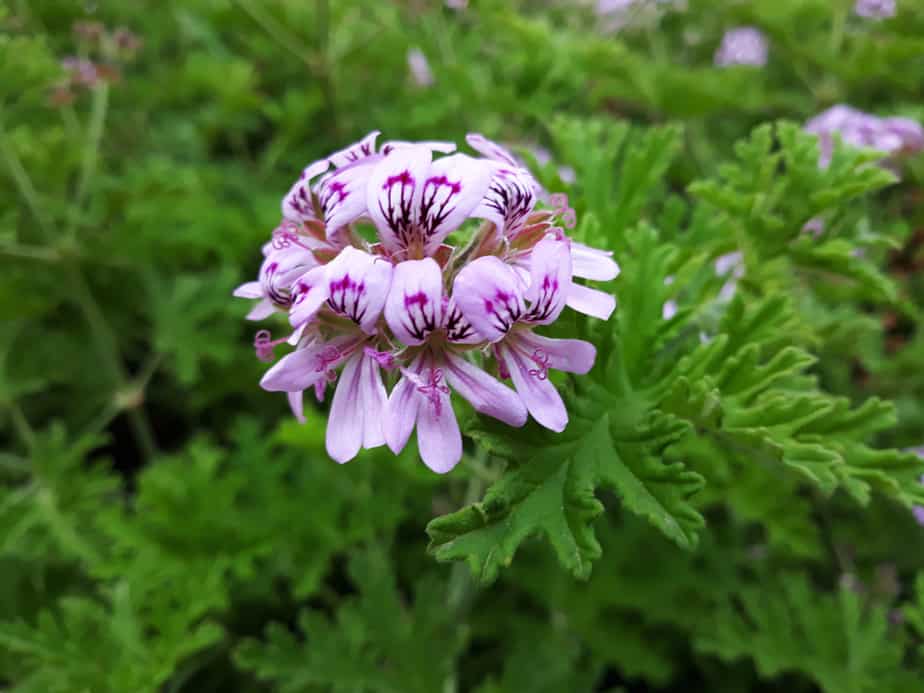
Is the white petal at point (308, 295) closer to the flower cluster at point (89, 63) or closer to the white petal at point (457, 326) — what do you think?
the white petal at point (457, 326)

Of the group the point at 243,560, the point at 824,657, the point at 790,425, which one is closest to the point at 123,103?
the point at 243,560

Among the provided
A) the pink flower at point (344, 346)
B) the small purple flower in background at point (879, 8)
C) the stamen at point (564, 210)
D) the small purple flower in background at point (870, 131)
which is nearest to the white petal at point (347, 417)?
the pink flower at point (344, 346)

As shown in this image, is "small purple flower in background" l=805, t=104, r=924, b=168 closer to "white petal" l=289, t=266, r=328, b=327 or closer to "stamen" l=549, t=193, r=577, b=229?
"stamen" l=549, t=193, r=577, b=229

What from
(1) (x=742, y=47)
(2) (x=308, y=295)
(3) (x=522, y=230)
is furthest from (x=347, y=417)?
(1) (x=742, y=47)

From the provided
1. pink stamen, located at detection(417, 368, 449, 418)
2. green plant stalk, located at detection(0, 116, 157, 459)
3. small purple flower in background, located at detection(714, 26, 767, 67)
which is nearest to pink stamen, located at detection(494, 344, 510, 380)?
pink stamen, located at detection(417, 368, 449, 418)

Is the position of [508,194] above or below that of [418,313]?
above

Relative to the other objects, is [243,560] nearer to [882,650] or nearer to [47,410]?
[47,410]

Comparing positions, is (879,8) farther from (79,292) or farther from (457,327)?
(79,292)

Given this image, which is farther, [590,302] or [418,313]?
[590,302]
